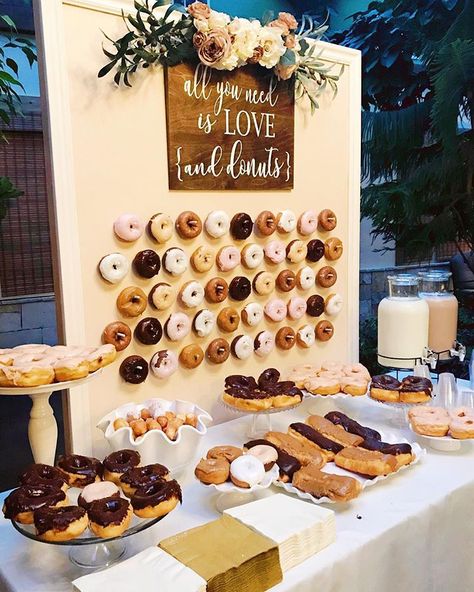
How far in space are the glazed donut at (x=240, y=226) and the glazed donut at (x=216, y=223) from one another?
0.03 meters

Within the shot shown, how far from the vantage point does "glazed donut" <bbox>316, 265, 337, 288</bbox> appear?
5.77 ft

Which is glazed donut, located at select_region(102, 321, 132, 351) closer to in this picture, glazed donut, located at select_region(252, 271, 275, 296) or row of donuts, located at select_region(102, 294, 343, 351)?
row of donuts, located at select_region(102, 294, 343, 351)

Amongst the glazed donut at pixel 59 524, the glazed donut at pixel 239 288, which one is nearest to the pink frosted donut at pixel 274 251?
the glazed donut at pixel 239 288

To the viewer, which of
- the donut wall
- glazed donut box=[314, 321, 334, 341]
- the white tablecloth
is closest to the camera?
the white tablecloth

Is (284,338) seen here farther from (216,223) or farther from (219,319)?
(216,223)

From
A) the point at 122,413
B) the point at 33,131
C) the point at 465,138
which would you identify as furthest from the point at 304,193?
the point at 33,131

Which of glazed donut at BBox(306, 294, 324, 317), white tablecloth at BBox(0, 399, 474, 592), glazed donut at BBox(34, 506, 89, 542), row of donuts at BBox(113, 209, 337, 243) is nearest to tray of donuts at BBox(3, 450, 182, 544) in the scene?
glazed donut at BBox(34, 506, 89, 542)

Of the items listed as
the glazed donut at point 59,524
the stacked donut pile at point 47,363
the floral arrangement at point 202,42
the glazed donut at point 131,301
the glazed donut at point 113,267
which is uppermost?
the floral arrangement at point 202,42

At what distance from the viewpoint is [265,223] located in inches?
61.8

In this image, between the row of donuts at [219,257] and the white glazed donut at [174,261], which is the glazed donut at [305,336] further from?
the white glazed donut at [174,261]

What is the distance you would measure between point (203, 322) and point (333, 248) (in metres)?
0.54

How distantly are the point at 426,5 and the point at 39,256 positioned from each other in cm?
330

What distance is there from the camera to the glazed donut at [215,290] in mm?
1473

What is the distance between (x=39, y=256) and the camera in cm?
457
